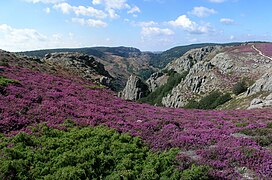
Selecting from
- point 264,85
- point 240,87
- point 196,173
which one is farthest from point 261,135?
point 240,87

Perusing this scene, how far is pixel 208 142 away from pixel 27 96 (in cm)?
1584

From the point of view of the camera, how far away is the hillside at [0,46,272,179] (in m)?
13.5

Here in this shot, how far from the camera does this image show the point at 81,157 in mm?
14383

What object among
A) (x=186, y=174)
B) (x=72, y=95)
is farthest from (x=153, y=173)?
(x=72, y=95)

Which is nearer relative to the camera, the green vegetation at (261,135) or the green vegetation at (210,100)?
the green vegetation at (261,135)

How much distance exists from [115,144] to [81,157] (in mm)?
2562

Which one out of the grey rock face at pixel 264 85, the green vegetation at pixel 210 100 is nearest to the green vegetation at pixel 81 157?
the grey rock face at pixel 264 85

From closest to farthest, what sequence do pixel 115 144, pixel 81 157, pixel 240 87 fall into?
pixel 81 157 < pixel 115 144 < pixel 240 87

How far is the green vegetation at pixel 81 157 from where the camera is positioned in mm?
13070

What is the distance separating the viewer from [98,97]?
31.9m

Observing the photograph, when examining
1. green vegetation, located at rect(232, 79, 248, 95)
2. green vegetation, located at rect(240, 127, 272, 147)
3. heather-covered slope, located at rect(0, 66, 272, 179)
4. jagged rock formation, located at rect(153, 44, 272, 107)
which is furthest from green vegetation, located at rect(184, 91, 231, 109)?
green vegetation, located at rect(240, 127, 272, 147)

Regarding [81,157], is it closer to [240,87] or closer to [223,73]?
[240,87]

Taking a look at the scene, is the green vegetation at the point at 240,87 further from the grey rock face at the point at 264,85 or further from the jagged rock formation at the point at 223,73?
the grey rock face at the point at 264,85

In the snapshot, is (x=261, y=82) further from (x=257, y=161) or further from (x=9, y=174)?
(x=9, y=174)
